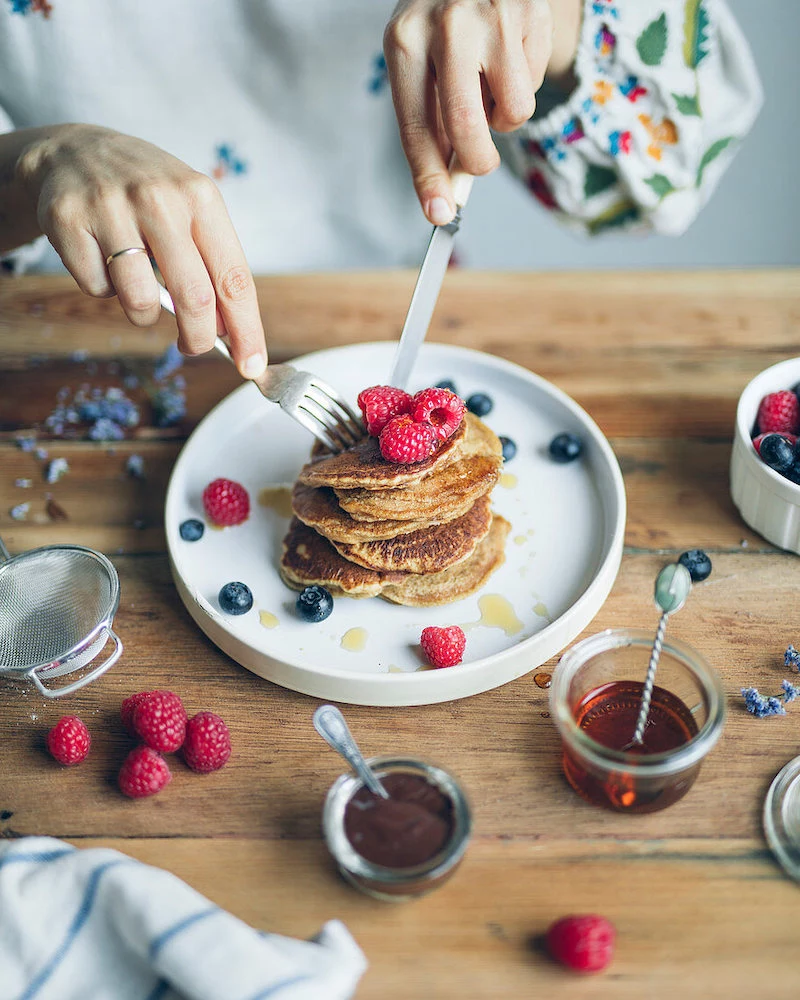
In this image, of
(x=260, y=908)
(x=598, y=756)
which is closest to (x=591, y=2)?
(x=598, y=756)

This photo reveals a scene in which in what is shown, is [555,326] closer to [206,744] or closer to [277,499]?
[277,499]

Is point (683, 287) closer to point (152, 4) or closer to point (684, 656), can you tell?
point (684, 656)

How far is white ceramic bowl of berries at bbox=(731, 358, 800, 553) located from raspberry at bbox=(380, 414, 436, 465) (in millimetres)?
601

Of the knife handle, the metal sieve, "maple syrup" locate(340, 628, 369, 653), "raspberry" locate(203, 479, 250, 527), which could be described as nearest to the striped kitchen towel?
the metal sieve

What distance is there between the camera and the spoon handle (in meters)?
1.20

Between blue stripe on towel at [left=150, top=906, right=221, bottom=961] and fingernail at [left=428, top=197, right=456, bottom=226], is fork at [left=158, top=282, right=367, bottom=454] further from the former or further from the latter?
blue stripe on towel at [left=150, top=906, right=221, bottom=961]

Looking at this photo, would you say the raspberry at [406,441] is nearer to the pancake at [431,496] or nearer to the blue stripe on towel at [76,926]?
the pancake at [431,496]

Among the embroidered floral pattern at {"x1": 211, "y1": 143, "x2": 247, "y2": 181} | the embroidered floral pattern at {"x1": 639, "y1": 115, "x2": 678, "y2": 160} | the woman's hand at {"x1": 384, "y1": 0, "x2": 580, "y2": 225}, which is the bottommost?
the embroidered floral pattern at {"x1": 211, "y1": 143, "x2": 247, "y2": 181}

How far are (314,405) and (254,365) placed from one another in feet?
0.44

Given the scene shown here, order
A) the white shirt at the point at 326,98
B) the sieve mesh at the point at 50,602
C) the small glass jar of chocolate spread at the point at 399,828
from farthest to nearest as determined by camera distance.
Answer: the white shirt at the point at 326,98 → the sieve mesh at the point at 50,602 → the small glass jar of chocolate spread at the point at 399,828

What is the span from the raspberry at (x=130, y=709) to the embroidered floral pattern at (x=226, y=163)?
152cm

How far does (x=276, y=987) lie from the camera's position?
3.41 ft

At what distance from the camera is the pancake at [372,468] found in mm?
1500

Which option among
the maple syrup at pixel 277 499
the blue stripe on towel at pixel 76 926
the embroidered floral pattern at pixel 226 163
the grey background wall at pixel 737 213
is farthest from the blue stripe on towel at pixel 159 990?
the grey background wall at pixel 737 213
